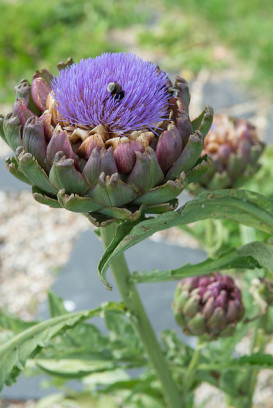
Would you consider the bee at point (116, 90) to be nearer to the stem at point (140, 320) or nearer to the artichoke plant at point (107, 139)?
the artichoke plant at point (107, 139)

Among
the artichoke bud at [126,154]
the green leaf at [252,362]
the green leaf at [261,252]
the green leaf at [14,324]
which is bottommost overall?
the green leaf at [252,362]

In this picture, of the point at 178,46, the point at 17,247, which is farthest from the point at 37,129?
the point at 178,46

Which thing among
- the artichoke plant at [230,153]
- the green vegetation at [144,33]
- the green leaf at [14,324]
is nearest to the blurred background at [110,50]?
the green vegetation at [144,33]

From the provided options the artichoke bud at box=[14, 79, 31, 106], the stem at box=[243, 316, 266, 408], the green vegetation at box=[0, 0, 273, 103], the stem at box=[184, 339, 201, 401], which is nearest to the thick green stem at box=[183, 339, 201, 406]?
the stem at box=[184, 339, 201, 401]

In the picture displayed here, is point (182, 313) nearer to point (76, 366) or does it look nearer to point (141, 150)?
point (76, 366)

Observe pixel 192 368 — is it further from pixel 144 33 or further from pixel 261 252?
pixel 144 33

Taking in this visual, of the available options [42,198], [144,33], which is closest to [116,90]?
[42,198]

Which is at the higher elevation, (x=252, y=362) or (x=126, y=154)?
(x=126, y=154)
